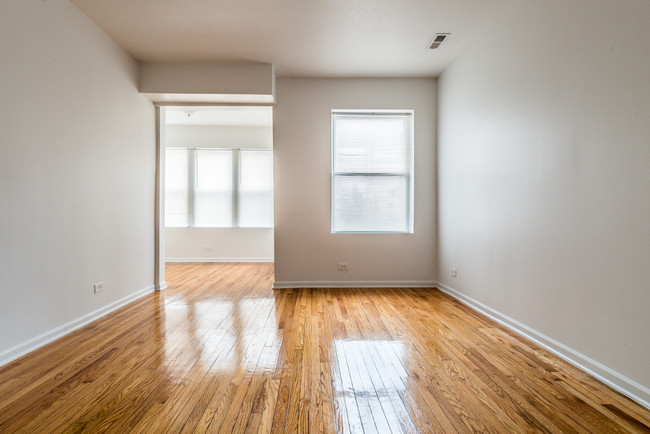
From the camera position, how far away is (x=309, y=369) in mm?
2207

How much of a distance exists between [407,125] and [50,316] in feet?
15.1

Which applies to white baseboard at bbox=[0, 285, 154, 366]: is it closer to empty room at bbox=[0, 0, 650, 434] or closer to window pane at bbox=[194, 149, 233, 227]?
empty room at bbox=[0, 0, 650, 434]

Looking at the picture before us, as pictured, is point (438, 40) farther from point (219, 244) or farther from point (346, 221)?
point (219, 244)

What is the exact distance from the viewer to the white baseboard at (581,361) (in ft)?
6.00

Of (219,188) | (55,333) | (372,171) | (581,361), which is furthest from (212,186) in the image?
(581,361)

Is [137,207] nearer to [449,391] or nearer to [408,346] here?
[408,346]

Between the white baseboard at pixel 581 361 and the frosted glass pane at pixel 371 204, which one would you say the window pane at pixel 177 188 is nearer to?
the frosted glass pane at pixel 371 204

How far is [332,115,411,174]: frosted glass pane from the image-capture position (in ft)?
16.1

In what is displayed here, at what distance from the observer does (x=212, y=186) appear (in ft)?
24.4

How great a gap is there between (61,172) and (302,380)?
8.67 feet

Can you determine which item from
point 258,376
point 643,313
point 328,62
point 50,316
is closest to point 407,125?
point 328,62

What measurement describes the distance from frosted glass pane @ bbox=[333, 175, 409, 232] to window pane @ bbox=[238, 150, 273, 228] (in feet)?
9.64

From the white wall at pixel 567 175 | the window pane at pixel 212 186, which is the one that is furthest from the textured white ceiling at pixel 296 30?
the window pane at pixel 212 186

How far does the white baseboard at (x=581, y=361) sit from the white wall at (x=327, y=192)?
4.92 feet
